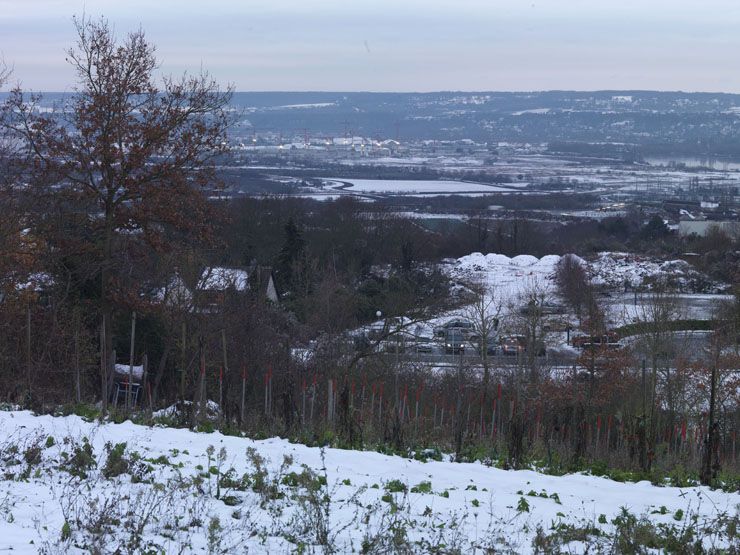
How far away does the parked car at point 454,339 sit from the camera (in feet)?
94.5

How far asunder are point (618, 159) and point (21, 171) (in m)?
177

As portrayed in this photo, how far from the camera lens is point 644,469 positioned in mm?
9711

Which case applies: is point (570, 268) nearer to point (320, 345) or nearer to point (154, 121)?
point (320, 345)

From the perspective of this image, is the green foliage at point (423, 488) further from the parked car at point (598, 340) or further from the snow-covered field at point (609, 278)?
the snow-covered field at point (609, 278)

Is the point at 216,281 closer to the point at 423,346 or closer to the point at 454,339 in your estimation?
the point at 423,346

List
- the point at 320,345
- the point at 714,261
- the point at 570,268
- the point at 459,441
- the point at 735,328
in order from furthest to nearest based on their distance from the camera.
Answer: the point at 714,261, the point at 570,268, the point at 735,328, the point at 320,345, the point at 459,441

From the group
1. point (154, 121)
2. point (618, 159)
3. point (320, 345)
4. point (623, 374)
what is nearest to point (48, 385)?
point (154, 121)

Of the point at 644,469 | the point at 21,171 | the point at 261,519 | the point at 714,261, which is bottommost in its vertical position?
the point at 714,261

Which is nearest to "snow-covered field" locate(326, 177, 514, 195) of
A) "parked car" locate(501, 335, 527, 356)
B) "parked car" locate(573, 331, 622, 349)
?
"parked car" locate(501, 335, 527, 356)

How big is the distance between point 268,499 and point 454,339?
2253 cm

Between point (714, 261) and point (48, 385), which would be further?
point (714, 261)

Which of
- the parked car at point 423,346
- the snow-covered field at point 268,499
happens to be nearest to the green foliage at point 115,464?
the snow-covered field at point 268,499

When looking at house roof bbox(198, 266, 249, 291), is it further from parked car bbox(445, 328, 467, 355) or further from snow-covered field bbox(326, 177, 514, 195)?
snow-covered field bbox(326, 177, 514, 195)

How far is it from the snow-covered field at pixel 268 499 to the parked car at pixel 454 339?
19660 millimetres
